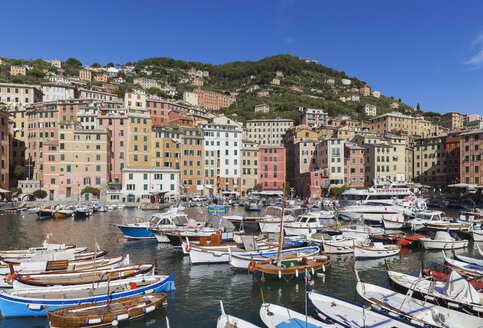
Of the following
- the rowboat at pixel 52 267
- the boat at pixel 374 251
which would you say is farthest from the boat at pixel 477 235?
the rowboat at pixel 52 267

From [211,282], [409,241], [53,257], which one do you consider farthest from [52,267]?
[409,241]

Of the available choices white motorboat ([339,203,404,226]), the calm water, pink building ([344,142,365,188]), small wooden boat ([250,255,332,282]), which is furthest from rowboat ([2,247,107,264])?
pink building ([344,142,365,188])

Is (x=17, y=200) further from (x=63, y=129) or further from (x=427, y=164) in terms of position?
(x=427, y=164)

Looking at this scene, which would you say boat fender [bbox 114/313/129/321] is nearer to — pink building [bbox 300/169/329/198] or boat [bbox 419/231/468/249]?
boat [bbox 419/231/468/249]

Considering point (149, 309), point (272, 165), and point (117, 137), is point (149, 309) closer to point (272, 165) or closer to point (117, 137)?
point (117, 137)

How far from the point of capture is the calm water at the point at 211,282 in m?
15.9

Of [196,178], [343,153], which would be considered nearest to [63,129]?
[196,178]

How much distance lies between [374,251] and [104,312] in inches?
833

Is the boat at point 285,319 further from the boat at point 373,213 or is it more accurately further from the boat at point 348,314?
the boat at point 373,213

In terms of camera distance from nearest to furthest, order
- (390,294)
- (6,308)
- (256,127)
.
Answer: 1. (6,308)
2. (390,294)
3. (256,127)

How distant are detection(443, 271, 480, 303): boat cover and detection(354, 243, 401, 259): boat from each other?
1165 cm

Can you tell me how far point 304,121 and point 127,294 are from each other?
11889 centimetres

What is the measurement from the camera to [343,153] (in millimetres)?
84812

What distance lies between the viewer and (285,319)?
44.2 ft
